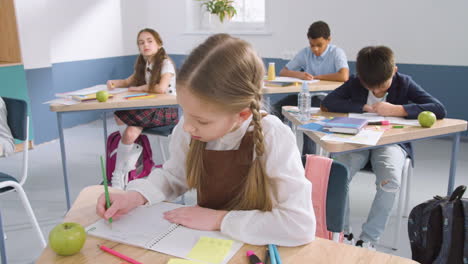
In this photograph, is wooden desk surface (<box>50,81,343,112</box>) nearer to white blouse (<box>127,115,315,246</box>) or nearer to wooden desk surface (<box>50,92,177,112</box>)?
wooden desk surface (<box>50,92,177,112</box>)

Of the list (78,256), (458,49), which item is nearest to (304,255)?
(78,256)

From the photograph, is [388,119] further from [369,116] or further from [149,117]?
[149,117]

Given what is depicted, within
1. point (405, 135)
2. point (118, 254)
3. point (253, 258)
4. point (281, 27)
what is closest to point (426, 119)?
point (405, 135)

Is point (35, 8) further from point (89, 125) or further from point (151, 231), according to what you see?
point (151, 231)

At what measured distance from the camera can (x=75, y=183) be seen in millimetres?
3203

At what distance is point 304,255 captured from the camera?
Answer: 0.87 m

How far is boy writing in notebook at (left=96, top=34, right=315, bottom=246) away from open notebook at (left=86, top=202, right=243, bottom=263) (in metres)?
0.02

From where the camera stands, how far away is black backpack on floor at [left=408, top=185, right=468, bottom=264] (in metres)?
1.45

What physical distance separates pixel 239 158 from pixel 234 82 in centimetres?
23

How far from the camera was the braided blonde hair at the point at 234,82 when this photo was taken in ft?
3.13

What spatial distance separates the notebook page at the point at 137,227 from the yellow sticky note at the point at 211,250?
105mm

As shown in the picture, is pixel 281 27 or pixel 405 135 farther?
pixel 281 27

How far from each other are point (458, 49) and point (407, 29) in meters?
0.54

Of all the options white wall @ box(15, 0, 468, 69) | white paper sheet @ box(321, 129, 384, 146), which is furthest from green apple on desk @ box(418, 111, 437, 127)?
white wall @ box(15, 0, 468, 69)
